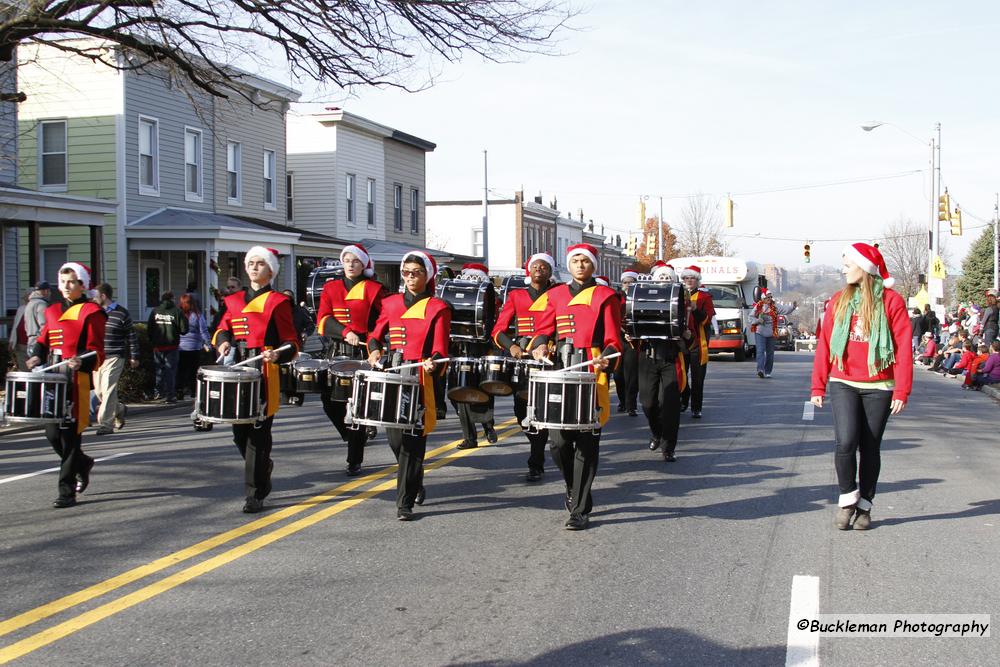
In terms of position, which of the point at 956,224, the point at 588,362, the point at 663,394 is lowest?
the point at 663,394

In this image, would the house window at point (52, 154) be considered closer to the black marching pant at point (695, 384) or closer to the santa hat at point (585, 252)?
the black marching pant at point (695, 384)

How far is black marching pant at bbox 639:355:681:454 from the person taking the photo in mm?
10594

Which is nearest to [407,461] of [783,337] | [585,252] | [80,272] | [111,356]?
[585,252]

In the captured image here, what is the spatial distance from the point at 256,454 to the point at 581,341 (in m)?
2.57

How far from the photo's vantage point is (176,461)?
10.7 m

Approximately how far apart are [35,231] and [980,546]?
18101 millimetres

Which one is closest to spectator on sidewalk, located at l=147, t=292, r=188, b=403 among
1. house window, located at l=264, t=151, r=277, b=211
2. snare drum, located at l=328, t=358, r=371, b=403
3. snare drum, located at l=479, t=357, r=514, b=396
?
snare drum, located at l=328, t=358, r=371, b=403

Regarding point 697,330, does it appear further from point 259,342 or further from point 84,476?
point 84,476

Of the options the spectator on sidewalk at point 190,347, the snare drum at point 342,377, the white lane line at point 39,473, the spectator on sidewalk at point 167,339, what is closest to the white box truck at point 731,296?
the spectator on sidewalk at point 190,347

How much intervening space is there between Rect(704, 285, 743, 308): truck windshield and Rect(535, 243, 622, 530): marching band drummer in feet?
72.6

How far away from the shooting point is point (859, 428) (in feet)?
24.2

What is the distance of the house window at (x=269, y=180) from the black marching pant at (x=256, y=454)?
24.8 m

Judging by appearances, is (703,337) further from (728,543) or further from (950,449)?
(728,543)

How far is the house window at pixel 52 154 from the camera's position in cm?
2512
